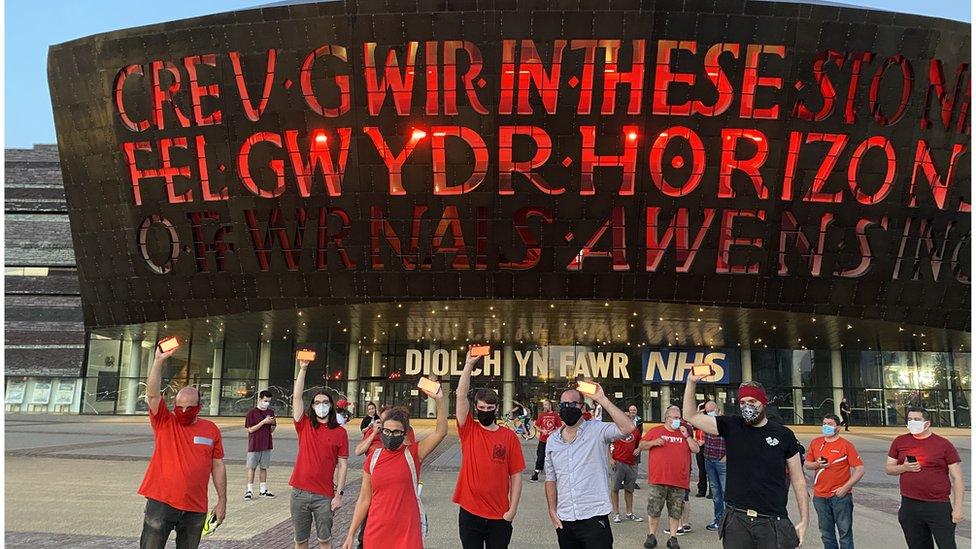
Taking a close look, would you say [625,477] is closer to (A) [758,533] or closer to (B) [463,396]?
(A) [758,533]

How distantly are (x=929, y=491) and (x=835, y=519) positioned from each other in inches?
55.1

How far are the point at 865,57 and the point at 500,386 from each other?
29.3 meters

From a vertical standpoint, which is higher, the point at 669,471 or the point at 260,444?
the point at 260,444

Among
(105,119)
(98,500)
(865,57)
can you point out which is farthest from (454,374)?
(98,500)

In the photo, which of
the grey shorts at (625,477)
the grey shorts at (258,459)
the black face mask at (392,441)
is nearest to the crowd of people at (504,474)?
the black face mask at (392,441)

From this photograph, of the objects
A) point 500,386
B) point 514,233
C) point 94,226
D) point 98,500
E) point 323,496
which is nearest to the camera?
point 323,496

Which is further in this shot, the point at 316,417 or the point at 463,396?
the point at 316,417

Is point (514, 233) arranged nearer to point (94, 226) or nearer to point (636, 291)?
point (636, 291)

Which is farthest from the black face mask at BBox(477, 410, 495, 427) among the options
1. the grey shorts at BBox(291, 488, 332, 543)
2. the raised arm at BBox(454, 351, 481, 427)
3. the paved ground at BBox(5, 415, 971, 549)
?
the paved ground at BBox(5, 415, 971, 549)

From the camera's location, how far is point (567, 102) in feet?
104

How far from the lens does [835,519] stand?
955cm

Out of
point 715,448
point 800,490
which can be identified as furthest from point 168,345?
point 715,448

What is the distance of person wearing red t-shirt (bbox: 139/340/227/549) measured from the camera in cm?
726

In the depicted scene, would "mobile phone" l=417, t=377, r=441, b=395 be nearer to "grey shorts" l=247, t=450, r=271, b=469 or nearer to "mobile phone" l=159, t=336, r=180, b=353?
"mobile phone" l=159, t=336, r=180, b=353
